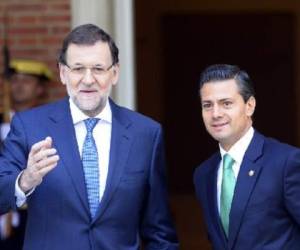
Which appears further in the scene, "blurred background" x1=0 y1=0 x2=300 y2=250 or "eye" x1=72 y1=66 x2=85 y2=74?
"blurred background" x1=0 y1=0 x2=300 y2=250

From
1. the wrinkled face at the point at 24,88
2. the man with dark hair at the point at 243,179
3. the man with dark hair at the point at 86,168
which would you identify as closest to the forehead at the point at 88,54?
the man with dark hair at the point at 86,168

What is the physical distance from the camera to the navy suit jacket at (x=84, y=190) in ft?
11.5

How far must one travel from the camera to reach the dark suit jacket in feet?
11.6

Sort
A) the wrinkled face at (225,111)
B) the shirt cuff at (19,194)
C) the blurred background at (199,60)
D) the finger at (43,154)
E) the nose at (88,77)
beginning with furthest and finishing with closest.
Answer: the blurred background at (199,60)
the wrinkled face at (225,111)
the nose at (88,77)
the shirt cuff at (19,194)
the finger at (43,154)

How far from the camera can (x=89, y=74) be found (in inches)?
139

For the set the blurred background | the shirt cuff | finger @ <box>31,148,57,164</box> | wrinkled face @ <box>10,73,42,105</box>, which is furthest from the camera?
the blurred background

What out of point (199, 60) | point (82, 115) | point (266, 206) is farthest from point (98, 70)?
point (199, 60)

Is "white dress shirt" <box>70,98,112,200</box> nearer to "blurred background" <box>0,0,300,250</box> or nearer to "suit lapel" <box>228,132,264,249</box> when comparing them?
"suit lapel" <box>228,132,264,249</box>

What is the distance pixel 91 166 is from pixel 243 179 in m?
0.61

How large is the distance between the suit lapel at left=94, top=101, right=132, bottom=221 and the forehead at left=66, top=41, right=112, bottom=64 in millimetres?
274

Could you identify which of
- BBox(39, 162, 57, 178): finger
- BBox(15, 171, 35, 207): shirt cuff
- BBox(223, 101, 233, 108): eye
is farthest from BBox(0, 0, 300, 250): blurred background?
BBox(39, 162, 57, 178): finger

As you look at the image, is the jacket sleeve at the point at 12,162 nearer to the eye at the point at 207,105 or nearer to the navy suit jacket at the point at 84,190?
the navy suit jacket at the point at 84,190

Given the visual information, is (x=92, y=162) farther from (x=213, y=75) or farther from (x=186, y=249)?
(x=186, y=249)

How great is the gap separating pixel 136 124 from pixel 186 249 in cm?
472
